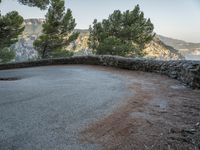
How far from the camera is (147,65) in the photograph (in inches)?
515

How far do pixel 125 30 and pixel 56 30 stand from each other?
26.7 feet

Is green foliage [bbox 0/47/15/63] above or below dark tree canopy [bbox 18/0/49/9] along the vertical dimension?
below

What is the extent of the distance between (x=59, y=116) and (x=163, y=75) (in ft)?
24.9

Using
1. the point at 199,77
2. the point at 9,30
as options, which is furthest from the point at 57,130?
the point at 9,30

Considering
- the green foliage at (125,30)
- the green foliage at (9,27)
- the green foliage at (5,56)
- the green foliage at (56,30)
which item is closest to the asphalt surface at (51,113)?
the green foliage at (9,27)

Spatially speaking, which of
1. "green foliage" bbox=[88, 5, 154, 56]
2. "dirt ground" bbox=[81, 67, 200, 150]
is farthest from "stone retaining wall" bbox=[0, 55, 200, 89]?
"green foliage" bbox=[88, 5, 154, 56]

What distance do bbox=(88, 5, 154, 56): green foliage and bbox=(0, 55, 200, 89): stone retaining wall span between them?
1020cm

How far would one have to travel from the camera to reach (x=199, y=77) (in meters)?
8.42

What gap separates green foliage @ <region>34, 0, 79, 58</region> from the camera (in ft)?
92.0

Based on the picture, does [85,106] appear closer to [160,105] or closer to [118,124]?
[118,124]

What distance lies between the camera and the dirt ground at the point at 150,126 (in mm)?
3771

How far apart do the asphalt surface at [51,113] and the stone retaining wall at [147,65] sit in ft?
8.29

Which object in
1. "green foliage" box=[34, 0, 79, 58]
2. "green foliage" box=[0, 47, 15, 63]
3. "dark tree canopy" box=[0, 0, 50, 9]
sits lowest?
"green foliage" box=[0, 47, 15, 63]

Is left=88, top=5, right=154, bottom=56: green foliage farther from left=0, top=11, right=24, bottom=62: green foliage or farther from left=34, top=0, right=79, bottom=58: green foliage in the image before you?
left=0, top=11, right=24, bottom=62: green foliage
